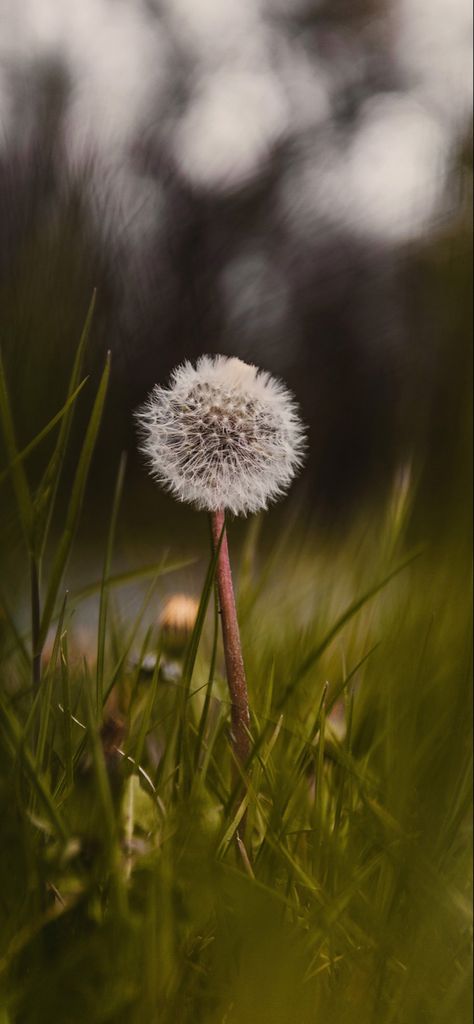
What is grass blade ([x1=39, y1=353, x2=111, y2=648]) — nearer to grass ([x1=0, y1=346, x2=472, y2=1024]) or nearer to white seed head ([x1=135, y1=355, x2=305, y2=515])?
grass ([x1=0, y1=346, x2=472, y2=1024])

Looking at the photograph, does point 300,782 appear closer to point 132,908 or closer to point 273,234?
point 132,908

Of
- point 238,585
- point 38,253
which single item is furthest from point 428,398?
point 238,585

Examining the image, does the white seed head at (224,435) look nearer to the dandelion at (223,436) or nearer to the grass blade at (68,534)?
the dandelion at (223,436)

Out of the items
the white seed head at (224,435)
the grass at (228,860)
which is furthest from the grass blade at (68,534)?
the white seed head at (224,435)

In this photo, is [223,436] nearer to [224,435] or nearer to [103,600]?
[224,435]

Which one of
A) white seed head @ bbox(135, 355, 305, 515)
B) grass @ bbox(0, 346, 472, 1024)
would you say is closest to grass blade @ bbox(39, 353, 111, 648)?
grass @ bbox(0, 346, 472, 1024)

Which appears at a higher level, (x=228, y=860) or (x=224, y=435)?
(x=224, y=435)

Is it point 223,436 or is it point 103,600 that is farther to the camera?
point 223,436

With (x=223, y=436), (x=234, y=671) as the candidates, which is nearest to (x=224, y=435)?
(x=223, y=436)
